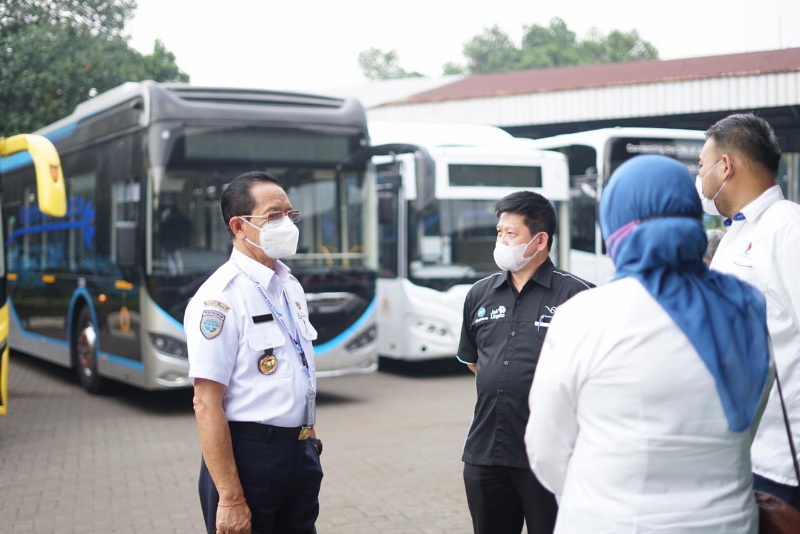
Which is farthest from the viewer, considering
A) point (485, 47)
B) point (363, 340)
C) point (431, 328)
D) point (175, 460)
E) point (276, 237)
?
point (485, 47)

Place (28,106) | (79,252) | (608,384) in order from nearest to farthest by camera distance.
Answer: (608,384) → (79,252) → (28,106)

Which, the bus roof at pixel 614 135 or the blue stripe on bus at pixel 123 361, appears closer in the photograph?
the blue stripe on bus at pixel 123 361

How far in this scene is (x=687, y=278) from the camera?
95.0 inches

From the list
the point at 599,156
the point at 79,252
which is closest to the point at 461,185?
the point at 599,156

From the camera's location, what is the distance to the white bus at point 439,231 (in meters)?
13.5

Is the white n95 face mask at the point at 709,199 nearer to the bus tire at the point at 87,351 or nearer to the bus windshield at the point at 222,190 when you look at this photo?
the bus windshield at the point at 222,190

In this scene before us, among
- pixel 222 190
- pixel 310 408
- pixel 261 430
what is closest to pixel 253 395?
pixel 261 430

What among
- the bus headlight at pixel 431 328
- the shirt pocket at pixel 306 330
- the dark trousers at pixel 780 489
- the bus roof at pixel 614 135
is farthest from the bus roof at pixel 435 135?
the dark trousers at pixel 780 489

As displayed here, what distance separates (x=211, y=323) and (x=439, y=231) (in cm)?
1035

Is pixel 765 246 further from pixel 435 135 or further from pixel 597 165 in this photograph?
pixel 435 135

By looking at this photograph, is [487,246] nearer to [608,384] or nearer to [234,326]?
[234,326]

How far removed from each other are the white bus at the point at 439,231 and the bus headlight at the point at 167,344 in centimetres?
378

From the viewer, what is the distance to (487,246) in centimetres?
1383

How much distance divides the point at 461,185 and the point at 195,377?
34.5 ft
